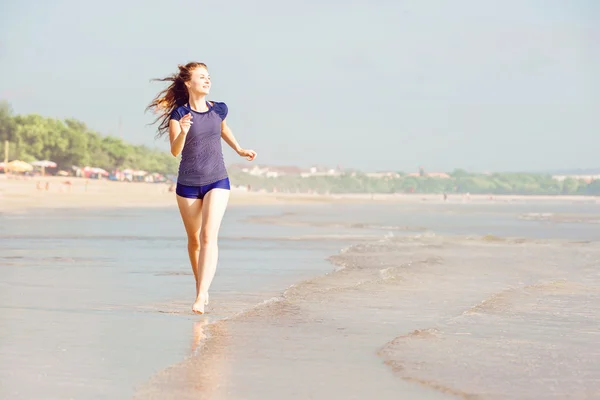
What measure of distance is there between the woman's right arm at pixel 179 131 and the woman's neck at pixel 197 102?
0.23m

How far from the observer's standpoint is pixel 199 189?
779 cm

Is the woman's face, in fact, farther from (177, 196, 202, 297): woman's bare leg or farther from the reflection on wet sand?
the reflection on wet sand

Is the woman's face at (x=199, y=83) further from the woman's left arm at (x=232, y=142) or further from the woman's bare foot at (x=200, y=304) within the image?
the woman's bare foot at (x=200, y=304)

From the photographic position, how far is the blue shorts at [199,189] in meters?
7.74

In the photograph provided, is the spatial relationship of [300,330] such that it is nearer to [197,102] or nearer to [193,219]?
[193,219]

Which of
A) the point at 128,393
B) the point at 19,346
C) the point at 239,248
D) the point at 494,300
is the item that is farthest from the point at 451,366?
the point at 239,248

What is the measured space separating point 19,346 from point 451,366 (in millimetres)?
2444

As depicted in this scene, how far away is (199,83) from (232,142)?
2.03 ft

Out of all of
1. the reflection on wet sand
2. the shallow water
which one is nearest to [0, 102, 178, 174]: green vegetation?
the shallow water

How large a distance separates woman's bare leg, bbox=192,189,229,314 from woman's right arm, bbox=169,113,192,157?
0.42m

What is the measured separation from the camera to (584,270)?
12586 millimetres

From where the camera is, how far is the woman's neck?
7.79m

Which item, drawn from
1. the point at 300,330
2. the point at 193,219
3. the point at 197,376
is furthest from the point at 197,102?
the point at 197,376

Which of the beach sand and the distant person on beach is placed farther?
the distant person on beach
